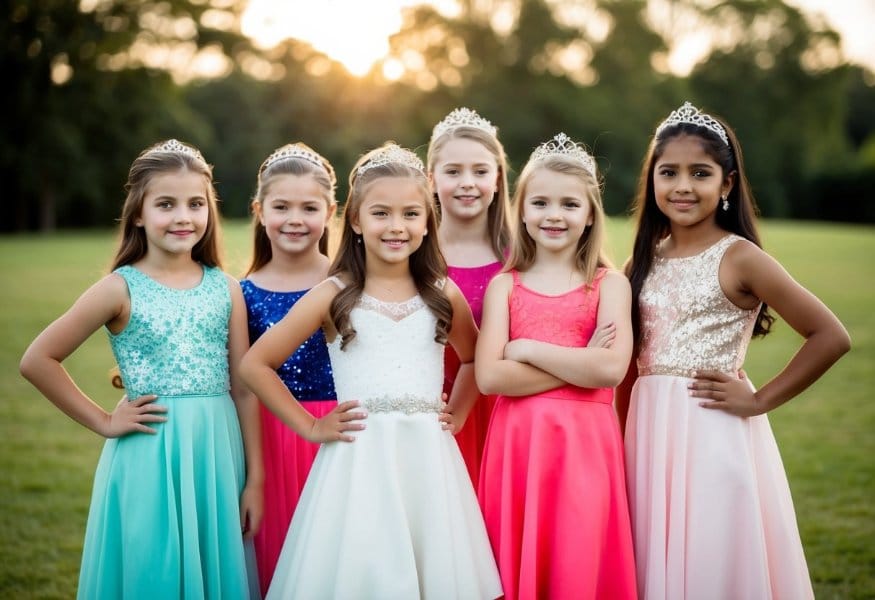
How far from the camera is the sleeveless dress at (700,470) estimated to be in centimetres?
344

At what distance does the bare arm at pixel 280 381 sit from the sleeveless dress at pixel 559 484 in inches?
27.4

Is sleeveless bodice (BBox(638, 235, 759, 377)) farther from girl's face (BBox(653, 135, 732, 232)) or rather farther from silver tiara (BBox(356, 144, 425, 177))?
silver tiara (BBox(356, 144, 425, 177))

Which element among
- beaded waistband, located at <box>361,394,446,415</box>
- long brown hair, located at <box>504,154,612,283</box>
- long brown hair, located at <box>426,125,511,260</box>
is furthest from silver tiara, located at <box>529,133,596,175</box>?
beaded waistband, located at <box>361,394,446,415</box>

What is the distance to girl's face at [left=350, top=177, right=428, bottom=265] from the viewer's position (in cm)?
351

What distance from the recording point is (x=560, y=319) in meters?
3.55

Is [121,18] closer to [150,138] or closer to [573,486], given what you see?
[150,138]

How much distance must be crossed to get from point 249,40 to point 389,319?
32612mm

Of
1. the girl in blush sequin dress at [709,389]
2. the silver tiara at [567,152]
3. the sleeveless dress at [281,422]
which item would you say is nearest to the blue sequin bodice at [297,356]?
the sleeveless dress at [281,422]

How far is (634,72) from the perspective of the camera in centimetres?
4547

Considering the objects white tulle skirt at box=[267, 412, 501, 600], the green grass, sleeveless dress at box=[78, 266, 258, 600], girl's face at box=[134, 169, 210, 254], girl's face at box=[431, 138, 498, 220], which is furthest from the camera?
the green grass

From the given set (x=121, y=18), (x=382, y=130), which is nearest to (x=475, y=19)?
(x=382, y=130)

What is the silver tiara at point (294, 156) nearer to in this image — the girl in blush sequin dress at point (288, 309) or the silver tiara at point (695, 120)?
the girl in blush sequin dress at point (288, 309)

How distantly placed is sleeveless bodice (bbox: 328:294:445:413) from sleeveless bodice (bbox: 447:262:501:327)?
0.75m

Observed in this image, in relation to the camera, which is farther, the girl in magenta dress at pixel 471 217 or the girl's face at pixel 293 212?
the girl in magenta dress at pixel 471 217
